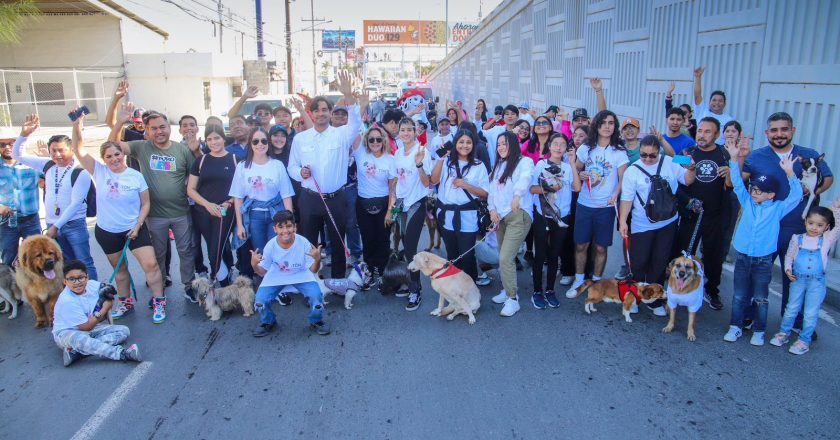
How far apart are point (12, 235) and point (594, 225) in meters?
6.22

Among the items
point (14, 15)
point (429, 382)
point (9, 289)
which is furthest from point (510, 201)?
point (14, 15)

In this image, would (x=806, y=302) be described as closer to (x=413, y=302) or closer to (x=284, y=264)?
(x=413, y=302)

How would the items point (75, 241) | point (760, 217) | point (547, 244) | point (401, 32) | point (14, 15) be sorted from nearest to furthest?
point (760, 217) < point (75, 241) < point (547, 244) < point (14, 15) < point (401, 32)

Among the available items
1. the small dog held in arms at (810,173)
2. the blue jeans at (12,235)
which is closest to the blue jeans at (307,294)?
the blue jeans at (12,235)

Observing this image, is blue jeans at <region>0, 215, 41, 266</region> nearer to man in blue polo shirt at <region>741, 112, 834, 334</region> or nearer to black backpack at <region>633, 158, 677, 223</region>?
black backpack at <region>633, 158, 677, 223</region>

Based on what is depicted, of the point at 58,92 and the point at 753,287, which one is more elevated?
the point at 58,92

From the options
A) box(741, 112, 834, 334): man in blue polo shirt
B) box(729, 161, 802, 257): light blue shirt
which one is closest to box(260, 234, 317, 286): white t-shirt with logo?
box(729, 161, 802, 257): light blue shirt

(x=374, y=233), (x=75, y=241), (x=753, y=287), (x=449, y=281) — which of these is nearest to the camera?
(x=753, y=287)

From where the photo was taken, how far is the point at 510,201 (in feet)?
18.1

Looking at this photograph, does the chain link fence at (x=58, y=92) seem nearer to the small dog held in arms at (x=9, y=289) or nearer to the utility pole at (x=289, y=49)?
the utility pole at (x=289, y=49)

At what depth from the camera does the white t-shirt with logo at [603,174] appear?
5.65 m

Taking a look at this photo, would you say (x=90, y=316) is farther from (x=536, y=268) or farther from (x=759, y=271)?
(x=759, y=271)

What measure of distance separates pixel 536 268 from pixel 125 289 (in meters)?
4.34

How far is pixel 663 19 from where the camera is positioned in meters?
10.9
